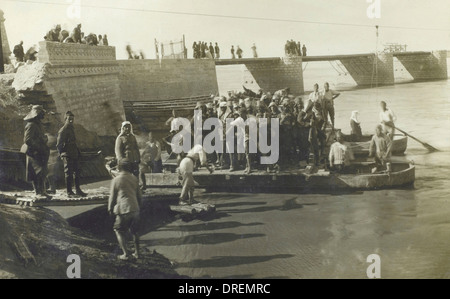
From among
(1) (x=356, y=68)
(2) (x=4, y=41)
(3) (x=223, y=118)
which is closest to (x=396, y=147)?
(3) (x=223, y=118)

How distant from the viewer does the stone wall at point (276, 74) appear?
47.9 feet

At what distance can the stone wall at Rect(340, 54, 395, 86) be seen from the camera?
539 inches

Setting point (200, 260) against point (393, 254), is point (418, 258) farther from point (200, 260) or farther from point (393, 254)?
point (200, 260)

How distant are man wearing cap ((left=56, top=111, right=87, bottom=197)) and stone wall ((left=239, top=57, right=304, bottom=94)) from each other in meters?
9.53

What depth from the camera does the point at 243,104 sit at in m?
6.73

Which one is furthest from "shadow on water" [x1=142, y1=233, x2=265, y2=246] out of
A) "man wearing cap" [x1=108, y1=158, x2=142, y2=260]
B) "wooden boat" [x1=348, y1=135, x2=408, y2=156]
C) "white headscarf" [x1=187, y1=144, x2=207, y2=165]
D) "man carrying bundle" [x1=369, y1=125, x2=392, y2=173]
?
"wooden boat" [x1=348, y1=135, x2=408, y2=156]

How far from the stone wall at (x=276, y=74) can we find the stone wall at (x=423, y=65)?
10.8ft

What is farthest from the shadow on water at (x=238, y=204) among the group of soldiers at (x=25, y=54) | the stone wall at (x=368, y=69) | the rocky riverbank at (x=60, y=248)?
the stone wall at (x=368, y=69)

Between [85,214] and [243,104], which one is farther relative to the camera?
[243,104]

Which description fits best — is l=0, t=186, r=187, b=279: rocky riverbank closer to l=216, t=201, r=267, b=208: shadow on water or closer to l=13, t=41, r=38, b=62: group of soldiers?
l=216, t=201, r=267, b=208: shadow on water

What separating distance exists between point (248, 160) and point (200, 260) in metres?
2.20

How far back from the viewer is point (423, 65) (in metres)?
13.9
